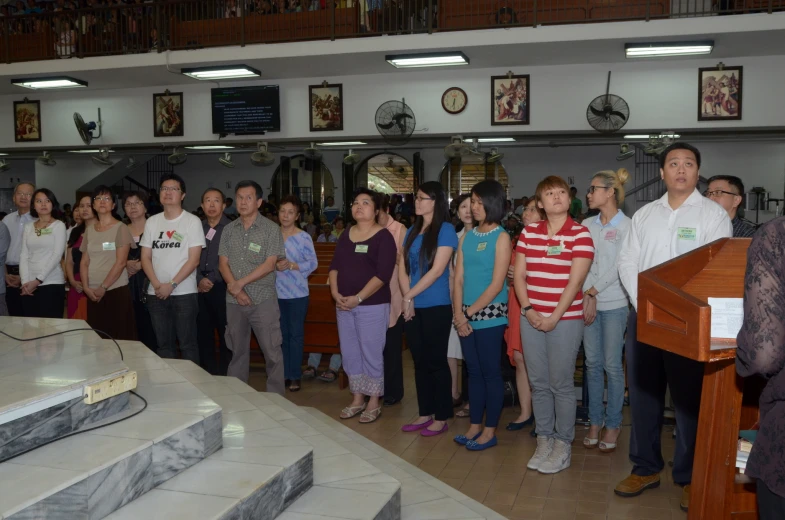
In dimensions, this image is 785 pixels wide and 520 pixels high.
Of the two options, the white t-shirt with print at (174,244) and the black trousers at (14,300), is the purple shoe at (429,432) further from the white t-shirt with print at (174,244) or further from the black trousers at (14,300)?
the black trousers at (14,300)

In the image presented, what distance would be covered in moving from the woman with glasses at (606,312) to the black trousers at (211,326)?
251 centimetres

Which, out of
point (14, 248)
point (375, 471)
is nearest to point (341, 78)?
point (14, 248)

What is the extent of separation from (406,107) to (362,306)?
18.2 feet

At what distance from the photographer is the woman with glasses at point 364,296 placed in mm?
4547

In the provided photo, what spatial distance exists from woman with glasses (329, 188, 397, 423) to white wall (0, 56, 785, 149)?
5.30m

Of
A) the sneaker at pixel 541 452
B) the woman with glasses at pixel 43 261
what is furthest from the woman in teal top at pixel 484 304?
the woman with glasses at pixel 43 261

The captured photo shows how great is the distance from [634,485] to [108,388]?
2.42 metres

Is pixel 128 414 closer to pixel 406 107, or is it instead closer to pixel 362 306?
pixel 362 306

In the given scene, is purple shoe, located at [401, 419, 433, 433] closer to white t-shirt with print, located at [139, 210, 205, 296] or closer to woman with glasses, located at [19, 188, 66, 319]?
white t-shirt with print, located at [139, 210, 205, 296]

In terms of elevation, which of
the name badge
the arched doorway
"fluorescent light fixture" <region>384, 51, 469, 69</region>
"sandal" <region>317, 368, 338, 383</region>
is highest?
"fluorescent light fixture" <region>384, 51, 469, 69</region>

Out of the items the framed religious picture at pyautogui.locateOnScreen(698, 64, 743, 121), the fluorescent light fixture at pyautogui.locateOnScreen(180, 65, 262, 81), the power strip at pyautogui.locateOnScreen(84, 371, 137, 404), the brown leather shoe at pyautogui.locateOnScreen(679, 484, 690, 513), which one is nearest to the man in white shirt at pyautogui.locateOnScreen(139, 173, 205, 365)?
the power strip at pyautogui.locateOnScreen(84, 371, 137, 404)

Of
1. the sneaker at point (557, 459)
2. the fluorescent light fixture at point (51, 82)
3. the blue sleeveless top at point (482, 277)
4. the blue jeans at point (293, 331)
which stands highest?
the fluorescent light fixture at point (51, 82)

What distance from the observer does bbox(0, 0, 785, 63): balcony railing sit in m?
8.57

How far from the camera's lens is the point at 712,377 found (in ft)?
7.50
